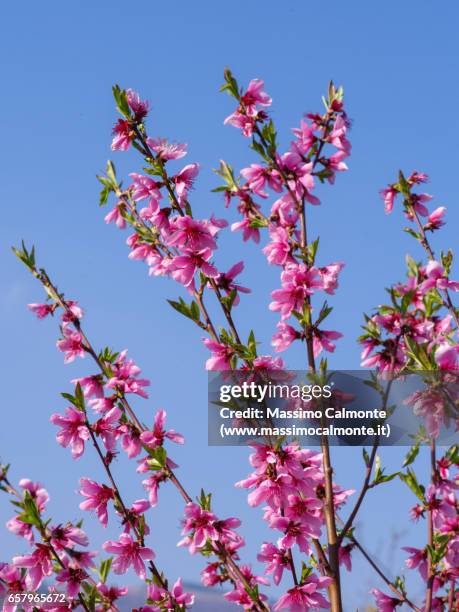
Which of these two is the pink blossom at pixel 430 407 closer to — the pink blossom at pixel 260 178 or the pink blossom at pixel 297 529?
the pink blossom at pixel 297 529

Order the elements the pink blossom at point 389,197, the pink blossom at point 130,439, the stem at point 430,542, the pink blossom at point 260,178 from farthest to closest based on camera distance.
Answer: the pink blossom at point 389,197, the pink blossom at point 260,178, the pink blossom at point 130,439, the stem at point 430,542

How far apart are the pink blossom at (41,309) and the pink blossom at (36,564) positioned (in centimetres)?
151

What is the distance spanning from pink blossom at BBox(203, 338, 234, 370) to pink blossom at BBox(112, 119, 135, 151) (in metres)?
1.33

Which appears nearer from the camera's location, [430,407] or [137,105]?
[430,407]

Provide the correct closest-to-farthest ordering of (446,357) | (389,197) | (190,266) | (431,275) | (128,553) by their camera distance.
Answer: (446,357) < (431,275) < (128,553) < (190,266) < (389,197)

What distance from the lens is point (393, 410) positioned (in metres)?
3.15

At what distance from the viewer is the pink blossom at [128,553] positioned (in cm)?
341

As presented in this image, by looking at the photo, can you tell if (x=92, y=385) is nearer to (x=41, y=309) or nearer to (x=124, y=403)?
(x=124, y=403)

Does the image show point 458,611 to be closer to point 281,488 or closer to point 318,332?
point 281,488

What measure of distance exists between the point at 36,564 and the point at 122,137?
225 centimetres

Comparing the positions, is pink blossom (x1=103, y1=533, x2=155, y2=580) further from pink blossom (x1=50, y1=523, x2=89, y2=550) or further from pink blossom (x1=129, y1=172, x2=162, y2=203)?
pink blossom (x1=129, y1=172, x2=162, y2=203)

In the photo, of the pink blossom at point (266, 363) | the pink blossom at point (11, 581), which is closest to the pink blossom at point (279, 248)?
the pink blossom at point (266, 363)

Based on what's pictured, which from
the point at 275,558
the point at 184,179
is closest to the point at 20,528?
the point at 275,558

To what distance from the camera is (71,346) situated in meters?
4.07
